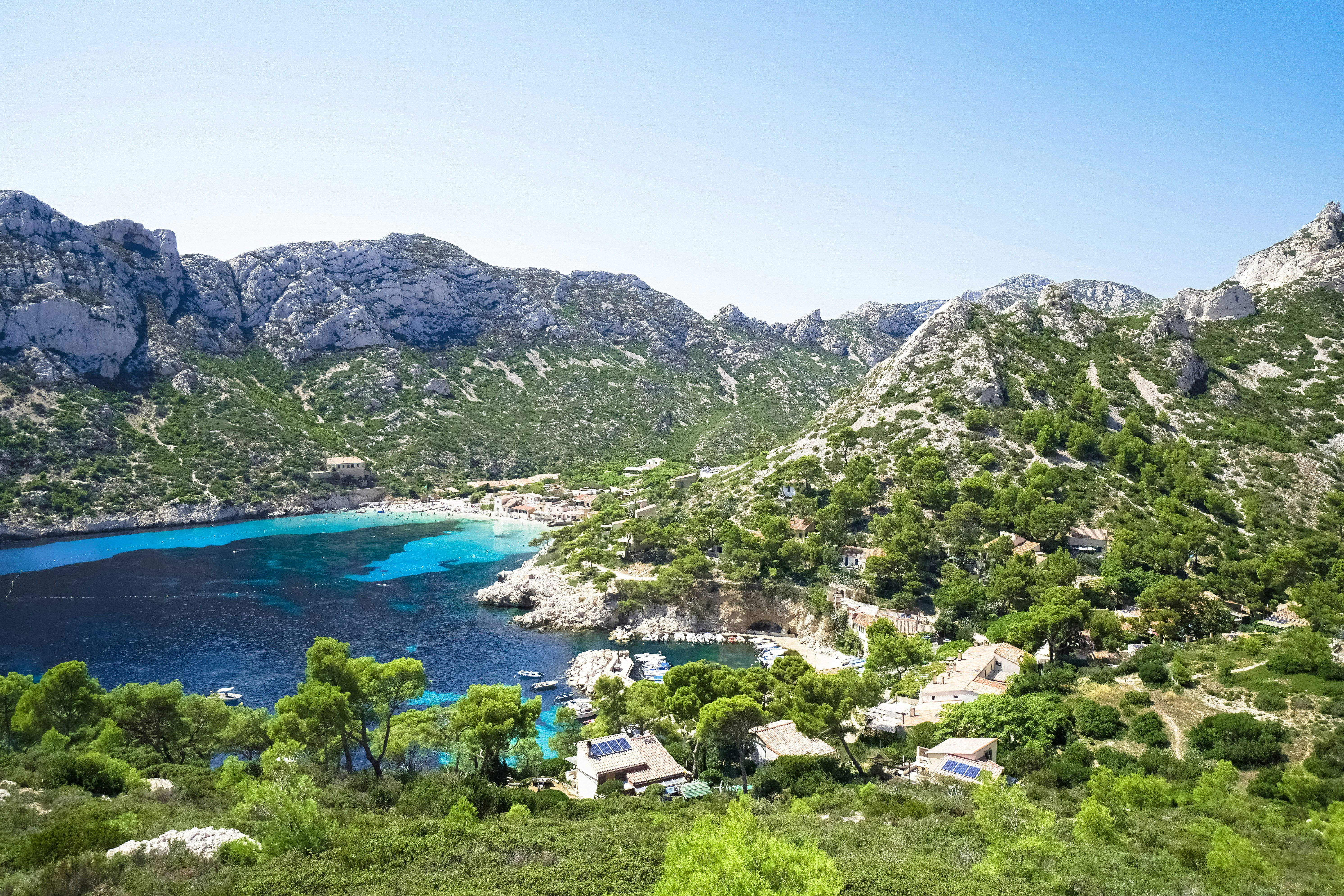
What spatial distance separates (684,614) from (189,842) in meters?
45.0

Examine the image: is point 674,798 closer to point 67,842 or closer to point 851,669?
point 851,669

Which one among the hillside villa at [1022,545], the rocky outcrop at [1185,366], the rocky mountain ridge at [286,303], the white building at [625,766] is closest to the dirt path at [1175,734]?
the white building at [625,766]

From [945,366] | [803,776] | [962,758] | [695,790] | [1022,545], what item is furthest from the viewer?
[945,366]

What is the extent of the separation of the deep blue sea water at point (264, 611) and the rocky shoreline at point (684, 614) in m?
1.92

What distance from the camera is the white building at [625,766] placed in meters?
27.5

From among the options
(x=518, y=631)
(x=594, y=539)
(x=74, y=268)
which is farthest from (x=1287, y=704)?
(x=74, y=268)

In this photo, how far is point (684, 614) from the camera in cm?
5769

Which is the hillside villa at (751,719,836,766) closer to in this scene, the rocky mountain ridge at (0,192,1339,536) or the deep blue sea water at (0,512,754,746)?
the deep blue sea water at (0,512,754,746)

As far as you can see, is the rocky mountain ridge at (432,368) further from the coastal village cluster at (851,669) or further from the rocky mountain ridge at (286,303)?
the coastal village cluster at (851,669)

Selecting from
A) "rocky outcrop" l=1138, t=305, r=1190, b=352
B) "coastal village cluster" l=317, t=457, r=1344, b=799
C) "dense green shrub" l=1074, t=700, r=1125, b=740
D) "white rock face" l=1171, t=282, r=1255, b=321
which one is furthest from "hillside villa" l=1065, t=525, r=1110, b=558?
"white rock face" l=1171, t=282, r=1255, b=321

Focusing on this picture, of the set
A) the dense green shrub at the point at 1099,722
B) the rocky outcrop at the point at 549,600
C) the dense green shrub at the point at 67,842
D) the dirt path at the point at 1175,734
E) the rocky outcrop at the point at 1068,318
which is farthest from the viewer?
the rocky outcrop at the point at 1068,318

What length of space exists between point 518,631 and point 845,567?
1124 inches

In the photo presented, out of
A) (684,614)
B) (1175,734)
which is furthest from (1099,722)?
(684,614)

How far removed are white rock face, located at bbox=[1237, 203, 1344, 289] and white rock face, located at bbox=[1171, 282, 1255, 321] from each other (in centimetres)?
934
